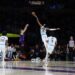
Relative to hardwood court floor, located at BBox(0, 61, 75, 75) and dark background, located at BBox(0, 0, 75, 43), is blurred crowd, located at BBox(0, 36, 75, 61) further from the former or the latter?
hardwood court floor, located at BBox(0, 61, 75, 75)

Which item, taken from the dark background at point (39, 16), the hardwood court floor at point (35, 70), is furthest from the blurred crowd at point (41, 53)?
the hardwood court floor at point (35, 70)

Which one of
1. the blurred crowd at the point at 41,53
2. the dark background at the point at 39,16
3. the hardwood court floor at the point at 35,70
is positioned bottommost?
the hardwood court floor at the point at 35,70

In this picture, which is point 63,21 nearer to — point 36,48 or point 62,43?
point 62,43

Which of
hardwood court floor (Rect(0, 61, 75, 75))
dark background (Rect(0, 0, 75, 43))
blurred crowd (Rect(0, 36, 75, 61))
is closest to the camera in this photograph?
hardwood court floor (Rect(0, 61, 75, 75))

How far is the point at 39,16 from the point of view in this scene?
23609mm

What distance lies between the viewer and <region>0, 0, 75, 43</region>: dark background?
77.0 ft

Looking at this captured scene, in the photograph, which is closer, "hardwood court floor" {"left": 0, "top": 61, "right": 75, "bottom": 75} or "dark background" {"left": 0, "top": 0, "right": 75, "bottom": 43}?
"hardwood court floor" {"left": 0, "top": 61, "right": 75, "bottom": 75}

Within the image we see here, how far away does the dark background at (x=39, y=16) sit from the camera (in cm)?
2348

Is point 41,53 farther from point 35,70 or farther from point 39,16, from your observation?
point 35,70

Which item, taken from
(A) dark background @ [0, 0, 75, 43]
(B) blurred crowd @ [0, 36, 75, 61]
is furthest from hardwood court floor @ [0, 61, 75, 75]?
(A) dark background @ [0, 0, 75, 43]

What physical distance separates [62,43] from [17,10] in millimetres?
3315

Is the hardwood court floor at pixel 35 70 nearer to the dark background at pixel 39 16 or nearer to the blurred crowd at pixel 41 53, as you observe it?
the blurred crowd at pixel 41 53

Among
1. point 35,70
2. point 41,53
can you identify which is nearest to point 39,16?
point 41,53

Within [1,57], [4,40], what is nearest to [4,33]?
[1,57]
